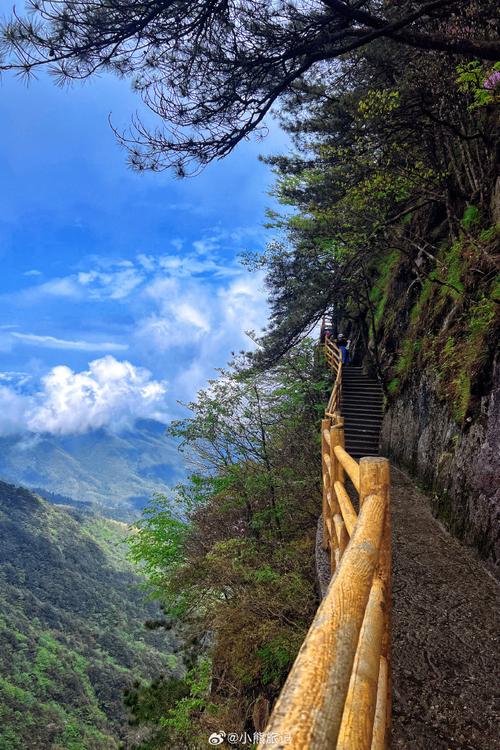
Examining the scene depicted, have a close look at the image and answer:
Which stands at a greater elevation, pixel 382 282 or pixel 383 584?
pixel 382 282

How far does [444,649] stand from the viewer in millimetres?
2852

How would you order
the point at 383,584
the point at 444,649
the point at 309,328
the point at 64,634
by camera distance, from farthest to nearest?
1. the point at 64,634
2. the point at 309,328
3. the point at 444,649
4. the point at 383,584

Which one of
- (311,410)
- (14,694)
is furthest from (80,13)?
(14,694)

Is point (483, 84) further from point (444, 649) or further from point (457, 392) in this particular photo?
point (444, 649)

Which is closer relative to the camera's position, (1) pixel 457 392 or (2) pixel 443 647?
(2) pixel 443 647

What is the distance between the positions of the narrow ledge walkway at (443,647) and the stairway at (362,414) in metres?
5.86

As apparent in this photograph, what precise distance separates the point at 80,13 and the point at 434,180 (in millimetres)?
7135

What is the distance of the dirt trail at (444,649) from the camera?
219 cm

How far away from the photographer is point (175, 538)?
13695 mm

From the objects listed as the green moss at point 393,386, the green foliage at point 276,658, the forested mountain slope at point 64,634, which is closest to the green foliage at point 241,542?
the green foliage at point 276,658

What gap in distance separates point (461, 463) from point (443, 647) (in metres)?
2.78

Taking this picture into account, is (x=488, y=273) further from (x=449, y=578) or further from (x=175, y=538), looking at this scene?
(x=175, y=538)

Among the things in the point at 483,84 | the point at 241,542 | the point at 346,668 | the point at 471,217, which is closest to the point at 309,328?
the point at 471,217

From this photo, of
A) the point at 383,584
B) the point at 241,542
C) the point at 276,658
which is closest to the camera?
the point at 383,584
